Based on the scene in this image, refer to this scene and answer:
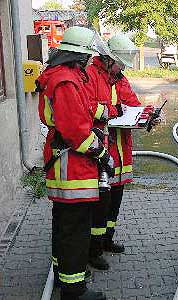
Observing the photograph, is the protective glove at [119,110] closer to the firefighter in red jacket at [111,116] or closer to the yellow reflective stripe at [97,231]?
the firefighter in red jacket at [111,116]

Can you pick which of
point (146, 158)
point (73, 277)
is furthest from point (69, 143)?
point (146, 158)

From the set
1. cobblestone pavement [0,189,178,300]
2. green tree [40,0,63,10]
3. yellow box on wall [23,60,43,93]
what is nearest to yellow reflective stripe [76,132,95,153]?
cobblestone pavement [0,189,178,300]

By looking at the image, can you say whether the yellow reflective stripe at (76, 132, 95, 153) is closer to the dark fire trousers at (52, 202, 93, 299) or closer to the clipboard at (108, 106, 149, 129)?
the dark fire trousers at (52, 202, 93, 299)

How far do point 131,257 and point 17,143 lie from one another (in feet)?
8.40

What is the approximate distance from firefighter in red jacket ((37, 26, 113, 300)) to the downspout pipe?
3057 mm

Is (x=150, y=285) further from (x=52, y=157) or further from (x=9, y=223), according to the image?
(x=9, y=223)

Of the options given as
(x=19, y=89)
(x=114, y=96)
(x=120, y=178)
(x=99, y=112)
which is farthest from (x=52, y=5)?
(x=99, y=112)

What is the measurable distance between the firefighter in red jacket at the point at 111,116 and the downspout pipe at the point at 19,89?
7.90 feet

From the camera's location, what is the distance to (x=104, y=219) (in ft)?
12.8

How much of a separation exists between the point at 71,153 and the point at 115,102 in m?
0.98

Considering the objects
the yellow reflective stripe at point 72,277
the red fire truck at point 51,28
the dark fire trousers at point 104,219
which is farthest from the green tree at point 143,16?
the yellow reflective stripe at point 72,277

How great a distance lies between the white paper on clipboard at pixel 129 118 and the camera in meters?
3.72

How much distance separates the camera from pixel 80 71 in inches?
121

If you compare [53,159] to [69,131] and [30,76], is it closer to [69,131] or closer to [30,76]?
[69,131]
